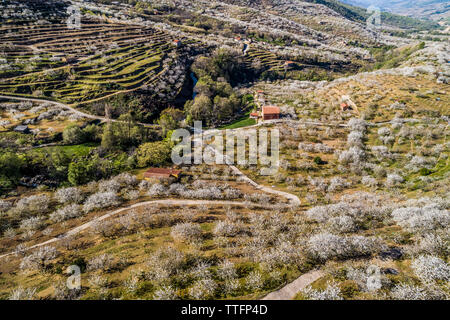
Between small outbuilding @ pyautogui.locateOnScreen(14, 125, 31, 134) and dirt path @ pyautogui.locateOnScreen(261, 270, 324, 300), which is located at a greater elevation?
small outbuilding @ pyautogui.locateOnScreen(14, 125, 31, 134)

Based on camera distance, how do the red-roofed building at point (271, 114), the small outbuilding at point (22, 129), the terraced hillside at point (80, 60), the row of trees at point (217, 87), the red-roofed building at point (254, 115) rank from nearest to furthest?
the small outbuilding at point (22, 129) < the red-roofed building at point (271, 114) < the red-roofed building at point (254, 115) < the terraced hillside at point (80, 60) < the row of trees at point (217, 87)

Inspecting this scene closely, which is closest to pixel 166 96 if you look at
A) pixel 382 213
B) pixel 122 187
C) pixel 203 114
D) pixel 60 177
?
pixel 203 114

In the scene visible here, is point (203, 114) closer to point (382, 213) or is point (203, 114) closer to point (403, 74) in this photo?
point (382, 213)

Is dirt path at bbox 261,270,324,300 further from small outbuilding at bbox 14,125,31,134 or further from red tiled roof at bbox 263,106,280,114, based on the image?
small outbuilding at bbox 14,125,31,134

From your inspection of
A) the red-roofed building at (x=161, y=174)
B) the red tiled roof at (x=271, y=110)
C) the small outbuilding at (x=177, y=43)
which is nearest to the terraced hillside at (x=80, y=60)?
the small outbuilding at (x=177, y=43)

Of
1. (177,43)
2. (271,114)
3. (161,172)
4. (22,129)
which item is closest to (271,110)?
(271,114)

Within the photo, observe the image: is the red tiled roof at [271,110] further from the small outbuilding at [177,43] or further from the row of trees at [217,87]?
the small outbuilding at [177,43]

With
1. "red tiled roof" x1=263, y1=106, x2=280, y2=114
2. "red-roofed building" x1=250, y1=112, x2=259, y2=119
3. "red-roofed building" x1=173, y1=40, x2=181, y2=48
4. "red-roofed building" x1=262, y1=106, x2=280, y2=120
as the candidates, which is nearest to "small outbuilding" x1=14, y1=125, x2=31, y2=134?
"red-roofed building" x1=250, y1=112, x2=259, y2=119

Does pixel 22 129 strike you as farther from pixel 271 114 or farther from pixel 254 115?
pixel 271 114
